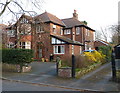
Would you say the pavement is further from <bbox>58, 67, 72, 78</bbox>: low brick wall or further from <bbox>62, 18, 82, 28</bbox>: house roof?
<bbox>62, 18, 82, 28</bbox>: house roof

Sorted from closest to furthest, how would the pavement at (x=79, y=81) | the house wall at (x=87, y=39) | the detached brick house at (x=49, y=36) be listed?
the pavement at (x=79, y=81), the detached brick house at (x=49, y=36), the house wall at (x=87, y=39)

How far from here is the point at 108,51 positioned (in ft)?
78.0

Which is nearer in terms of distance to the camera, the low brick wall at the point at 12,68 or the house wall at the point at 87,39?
the low brick wall at the point at 12,68

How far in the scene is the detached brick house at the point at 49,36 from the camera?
20531 mm

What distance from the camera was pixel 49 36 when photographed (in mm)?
25703

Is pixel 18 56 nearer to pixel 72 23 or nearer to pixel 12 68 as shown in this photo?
pixel 12 68

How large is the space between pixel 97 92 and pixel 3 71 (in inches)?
438

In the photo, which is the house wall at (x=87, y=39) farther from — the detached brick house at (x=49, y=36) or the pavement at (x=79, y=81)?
the pavement at (x=79, y=81)

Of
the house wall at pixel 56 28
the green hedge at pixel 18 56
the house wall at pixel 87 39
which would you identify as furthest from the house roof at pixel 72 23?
the green hedge at pixel 18 56

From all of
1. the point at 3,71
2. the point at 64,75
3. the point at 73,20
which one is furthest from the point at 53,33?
the point at 64,75

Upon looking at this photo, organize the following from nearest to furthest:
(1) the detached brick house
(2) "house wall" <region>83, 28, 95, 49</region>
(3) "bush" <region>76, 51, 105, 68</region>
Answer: (3) "bush" <region>76, 51, 105, 68</region>
(1) the detached brick house
(2) "house wall" <region>83, 28, 95, 49</region>

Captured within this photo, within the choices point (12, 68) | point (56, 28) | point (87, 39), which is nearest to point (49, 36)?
point (56, 28)

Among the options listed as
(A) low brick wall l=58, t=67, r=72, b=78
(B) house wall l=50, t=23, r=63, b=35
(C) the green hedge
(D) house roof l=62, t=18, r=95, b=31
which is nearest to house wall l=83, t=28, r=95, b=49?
(D) house roof l=62, t=18, r=95, b=31

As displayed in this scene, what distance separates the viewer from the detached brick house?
20531mm
